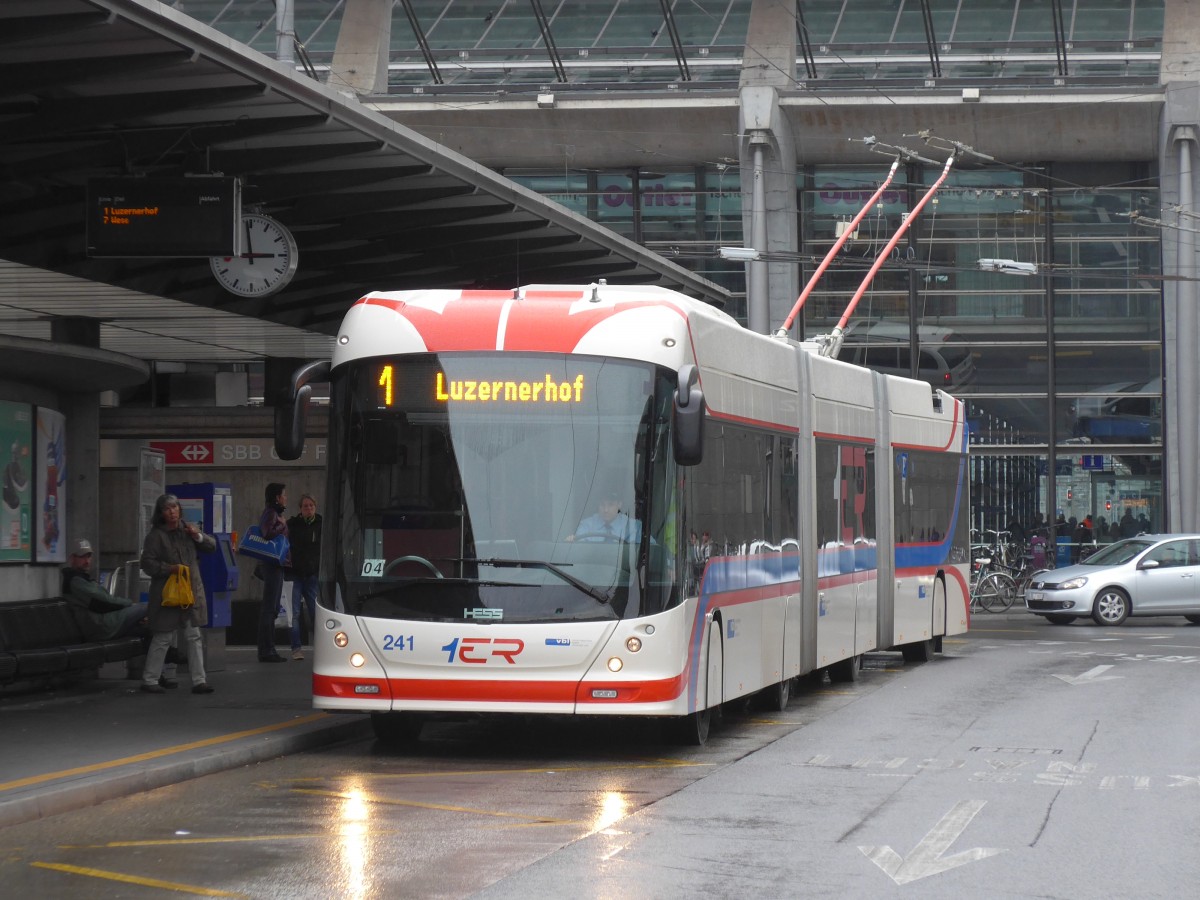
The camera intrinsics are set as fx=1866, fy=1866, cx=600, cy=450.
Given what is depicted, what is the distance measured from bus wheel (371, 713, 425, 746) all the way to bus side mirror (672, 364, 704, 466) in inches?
110

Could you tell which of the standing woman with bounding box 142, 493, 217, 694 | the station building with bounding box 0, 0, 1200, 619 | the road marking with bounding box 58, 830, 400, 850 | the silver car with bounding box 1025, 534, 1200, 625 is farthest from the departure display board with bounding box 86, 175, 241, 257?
the silver car with bounding box 1025, 534, 1200, 625

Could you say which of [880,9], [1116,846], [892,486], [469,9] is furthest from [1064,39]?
[1116,846]

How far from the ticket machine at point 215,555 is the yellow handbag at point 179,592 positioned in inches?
106

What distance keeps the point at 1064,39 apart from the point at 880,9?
368 centimetres

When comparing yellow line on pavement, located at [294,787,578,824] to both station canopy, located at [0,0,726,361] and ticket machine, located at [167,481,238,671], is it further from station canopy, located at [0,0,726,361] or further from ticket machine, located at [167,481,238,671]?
ticket machine, located at [167,481,238,671]

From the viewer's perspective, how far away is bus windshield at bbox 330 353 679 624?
37.1 feet

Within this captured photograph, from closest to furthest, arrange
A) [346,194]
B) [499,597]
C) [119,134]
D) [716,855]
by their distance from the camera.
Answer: [716,855] < [499,597] < [119,134] < [346,194]

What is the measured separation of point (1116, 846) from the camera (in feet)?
28.1

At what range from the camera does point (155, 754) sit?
11.0 m

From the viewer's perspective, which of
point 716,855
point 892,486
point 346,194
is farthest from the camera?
point 892,486

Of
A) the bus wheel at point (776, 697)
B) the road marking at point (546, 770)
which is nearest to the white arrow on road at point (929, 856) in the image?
the road marking at point (546, 770)

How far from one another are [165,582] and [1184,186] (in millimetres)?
25490

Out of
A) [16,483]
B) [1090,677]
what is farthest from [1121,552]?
[16,483]

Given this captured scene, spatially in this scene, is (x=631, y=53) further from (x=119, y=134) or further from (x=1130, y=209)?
(x=119, y=134)
